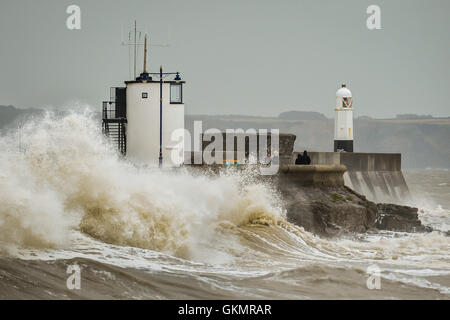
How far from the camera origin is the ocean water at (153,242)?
6934mm

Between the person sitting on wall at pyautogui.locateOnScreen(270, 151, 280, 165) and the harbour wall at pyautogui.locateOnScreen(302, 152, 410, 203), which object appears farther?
the harbour wall at pyautogui.locateOnScreen(302, 152, 410, 203)

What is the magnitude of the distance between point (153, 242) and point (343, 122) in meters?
18.5

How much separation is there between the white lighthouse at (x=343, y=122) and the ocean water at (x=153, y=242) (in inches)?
496

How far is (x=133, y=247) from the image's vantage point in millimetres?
8617

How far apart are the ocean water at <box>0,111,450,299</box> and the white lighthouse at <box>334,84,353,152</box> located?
41.3 ft

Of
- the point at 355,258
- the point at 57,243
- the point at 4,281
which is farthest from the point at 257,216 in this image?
the point at 4,281

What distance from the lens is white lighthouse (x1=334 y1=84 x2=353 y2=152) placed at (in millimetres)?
26250
